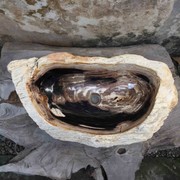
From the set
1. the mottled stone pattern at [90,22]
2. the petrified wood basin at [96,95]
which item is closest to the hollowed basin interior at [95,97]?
the petrified wood basin at [96,95]

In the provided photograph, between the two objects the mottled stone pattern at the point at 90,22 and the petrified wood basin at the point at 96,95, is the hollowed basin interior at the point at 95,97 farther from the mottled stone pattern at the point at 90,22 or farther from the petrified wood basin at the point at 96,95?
the mottled stone pattern at the point at 90,22

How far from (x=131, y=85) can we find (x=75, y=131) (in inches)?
7.4

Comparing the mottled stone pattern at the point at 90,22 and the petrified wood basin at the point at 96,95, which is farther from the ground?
the mottled stone pattern at the point at 90,22

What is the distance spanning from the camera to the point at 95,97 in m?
1.16

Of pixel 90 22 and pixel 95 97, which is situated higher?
pixel 90 22

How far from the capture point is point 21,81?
1.04m

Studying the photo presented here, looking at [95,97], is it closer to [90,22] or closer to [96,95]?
[96,95]

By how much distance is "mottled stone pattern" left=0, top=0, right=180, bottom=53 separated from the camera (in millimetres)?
1046

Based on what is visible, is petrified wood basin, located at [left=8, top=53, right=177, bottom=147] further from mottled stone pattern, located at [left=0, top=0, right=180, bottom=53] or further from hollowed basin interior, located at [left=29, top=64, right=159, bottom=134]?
mottled stone pattern, located at [left=0, top=0, right=180, bottom=53]

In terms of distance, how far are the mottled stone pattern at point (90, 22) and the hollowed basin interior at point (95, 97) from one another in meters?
0.12

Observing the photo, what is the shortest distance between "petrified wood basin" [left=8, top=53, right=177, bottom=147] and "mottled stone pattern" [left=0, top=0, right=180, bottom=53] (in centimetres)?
11

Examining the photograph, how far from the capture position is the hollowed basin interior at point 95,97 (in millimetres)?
1082

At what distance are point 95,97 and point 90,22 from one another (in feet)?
0.67

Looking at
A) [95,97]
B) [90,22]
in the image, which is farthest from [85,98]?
[90,22]
